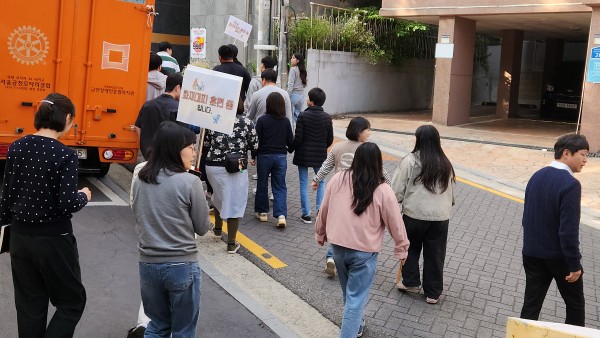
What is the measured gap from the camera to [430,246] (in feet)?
19.2

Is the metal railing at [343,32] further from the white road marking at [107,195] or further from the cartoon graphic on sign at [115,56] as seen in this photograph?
the cartoon graphic on sign at [115,56]

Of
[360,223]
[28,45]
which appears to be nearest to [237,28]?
[28,45]

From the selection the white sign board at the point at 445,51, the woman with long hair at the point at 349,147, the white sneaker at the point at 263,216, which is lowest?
the white sneaker at the point at 263,216

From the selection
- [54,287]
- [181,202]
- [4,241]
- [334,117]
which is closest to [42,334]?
[54,287]

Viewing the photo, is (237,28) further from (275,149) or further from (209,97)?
(209,97)

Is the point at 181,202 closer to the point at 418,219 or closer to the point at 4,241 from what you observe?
the point at 4,241

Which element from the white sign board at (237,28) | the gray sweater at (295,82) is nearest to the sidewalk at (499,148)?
the gray sweater at (295,82)

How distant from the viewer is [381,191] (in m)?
4.55

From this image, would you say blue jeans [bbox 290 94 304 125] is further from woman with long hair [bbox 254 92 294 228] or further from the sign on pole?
the sign on pole

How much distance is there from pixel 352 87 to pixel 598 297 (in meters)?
13.7

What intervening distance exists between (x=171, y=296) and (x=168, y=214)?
0.50 meters

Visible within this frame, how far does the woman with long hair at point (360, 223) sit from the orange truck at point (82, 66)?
4.62 meters

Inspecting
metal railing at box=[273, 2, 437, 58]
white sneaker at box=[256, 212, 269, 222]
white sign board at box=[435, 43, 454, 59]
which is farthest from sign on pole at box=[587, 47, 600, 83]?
white sneaker at box=[256, 212, 269, 222]

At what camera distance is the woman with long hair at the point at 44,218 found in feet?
12.6
